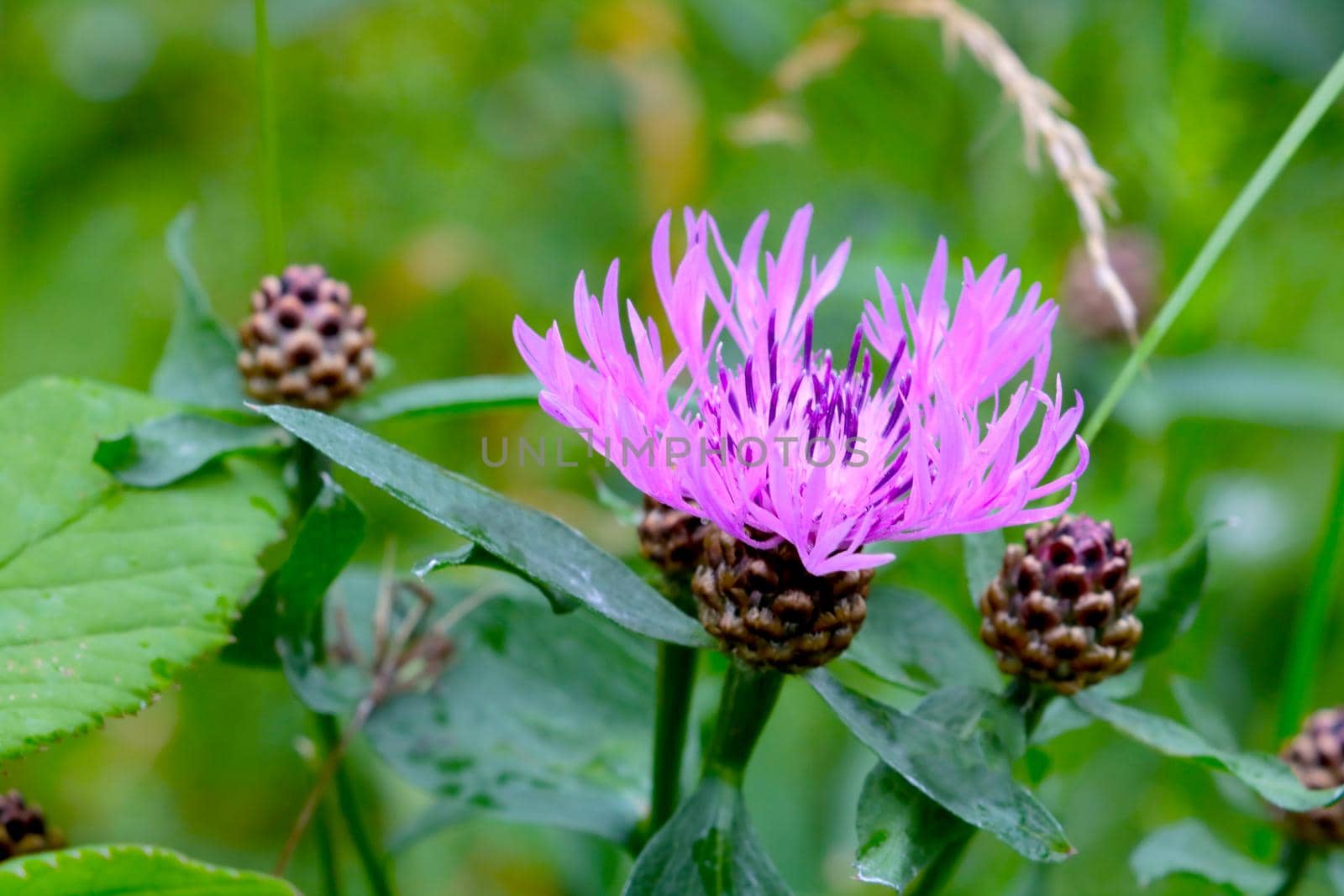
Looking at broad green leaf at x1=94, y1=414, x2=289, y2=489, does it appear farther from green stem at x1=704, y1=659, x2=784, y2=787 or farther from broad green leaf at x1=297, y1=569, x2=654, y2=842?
green stem at x1=704, y1=659, x2=784, y2=787

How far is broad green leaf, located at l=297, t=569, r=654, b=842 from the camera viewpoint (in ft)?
3.84

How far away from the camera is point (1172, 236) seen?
207cm

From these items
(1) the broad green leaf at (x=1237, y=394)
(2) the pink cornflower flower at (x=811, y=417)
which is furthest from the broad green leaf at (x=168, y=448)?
(1) the broad green leaf at (x=1237, y=394)

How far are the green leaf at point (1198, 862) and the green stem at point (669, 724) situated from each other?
0.39 metres

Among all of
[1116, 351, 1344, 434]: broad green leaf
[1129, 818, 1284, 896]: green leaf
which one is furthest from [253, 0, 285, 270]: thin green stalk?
[1116, 351, 1344, 434]: broad green leaf

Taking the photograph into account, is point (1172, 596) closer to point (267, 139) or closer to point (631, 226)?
point (267, 139)

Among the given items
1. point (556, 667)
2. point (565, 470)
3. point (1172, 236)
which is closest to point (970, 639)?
point (556, 667)

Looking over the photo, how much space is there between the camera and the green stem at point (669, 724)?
104cm

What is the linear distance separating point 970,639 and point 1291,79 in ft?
6.24

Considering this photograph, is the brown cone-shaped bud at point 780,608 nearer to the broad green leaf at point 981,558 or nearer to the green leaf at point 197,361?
the broad green leaf at point 981,558

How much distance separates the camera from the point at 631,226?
107 inches

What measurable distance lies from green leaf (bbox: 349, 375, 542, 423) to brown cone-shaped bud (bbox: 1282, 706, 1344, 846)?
29.2 inches

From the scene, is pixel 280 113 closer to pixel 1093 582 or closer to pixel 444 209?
pixel 444 209

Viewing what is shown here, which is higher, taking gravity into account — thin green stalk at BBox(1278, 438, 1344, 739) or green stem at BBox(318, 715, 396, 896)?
thin green stalk at BBox(1278, 438, 1344, 739)
